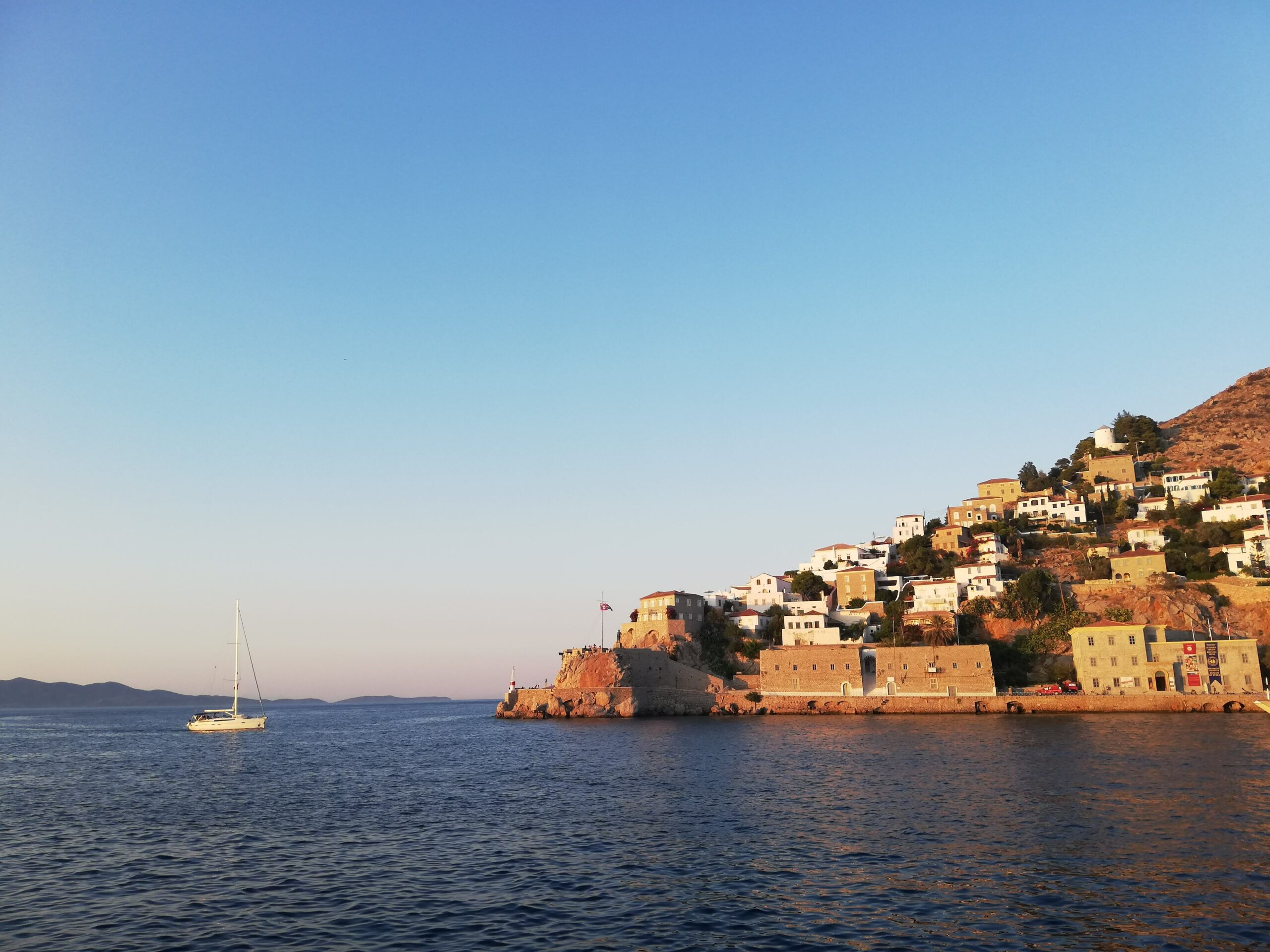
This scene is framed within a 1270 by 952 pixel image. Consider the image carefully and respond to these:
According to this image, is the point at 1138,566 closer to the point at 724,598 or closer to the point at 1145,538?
the point at 1145,538

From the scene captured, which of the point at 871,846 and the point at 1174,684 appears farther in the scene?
the point at 1174,684

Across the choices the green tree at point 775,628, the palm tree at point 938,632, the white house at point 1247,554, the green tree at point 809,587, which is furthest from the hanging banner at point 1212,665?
the green tree at point 809,587

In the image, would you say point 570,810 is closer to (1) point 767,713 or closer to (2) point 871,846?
(2) point 871,846

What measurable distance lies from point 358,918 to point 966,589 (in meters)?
91.5

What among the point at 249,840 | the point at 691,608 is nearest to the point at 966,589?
the point at 691,608

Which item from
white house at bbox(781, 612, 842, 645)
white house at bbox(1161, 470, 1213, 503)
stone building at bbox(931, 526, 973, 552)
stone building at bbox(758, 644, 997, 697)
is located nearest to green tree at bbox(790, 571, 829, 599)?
white house at bbox(781, 612, 842, 645)

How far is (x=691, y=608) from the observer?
108 m

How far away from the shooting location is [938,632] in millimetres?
89562

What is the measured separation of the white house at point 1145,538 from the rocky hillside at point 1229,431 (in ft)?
136

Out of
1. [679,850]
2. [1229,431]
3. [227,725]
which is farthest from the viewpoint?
[1229,431]

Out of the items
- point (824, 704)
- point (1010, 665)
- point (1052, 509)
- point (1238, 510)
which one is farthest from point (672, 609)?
point (1238, 510)

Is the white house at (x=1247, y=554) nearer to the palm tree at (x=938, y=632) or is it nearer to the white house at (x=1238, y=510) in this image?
the white house at (x=1238, y=510)

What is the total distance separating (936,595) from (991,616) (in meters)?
7.14

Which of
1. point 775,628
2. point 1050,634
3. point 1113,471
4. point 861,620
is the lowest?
point 1050,634
